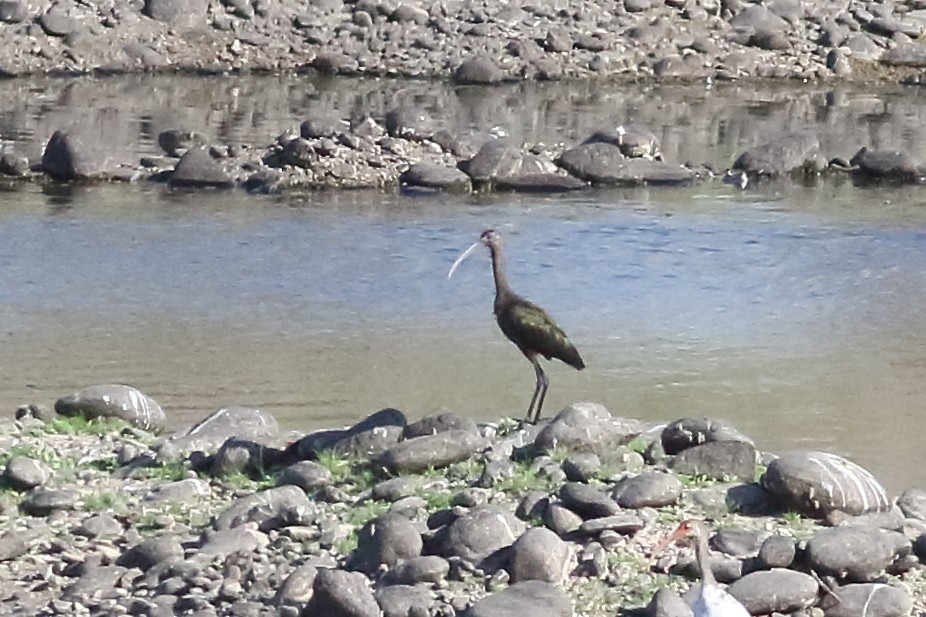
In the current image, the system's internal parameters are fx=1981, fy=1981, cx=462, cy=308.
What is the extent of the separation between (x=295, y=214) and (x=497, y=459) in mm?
9436

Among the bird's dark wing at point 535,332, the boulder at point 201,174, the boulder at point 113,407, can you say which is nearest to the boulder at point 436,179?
the boulder at point 201,174

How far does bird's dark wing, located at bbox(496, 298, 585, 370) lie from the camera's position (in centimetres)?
1057

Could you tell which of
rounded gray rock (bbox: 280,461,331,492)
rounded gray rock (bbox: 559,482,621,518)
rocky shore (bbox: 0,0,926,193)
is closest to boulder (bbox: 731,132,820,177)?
rocky shore (bbox: 0,0,926,193)

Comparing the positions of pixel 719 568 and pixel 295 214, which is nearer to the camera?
pixel 719 568

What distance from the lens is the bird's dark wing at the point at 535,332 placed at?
1057 cm

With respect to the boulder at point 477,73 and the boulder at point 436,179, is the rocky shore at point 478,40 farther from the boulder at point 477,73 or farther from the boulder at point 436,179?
the boulder at point 436,179

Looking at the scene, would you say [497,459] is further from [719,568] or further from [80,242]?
[80,242]

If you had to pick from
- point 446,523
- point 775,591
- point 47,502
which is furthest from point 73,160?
point 775,591

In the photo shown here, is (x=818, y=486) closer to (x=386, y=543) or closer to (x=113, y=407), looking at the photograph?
(x=386, y=543)

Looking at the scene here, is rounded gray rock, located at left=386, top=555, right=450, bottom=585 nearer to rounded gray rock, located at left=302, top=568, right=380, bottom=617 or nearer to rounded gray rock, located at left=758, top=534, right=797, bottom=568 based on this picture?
rounded gray rock, located at left=302, top=568, right=380, bottom=617

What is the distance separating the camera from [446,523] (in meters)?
8.15

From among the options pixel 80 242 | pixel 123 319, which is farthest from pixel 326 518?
pixel 80 242

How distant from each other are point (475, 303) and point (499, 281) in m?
3.77

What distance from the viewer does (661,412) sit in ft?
38.5
